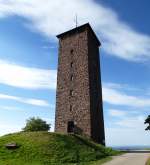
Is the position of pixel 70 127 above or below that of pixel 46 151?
above

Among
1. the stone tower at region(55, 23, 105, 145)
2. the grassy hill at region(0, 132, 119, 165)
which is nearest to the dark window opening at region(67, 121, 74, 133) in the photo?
the stone tower at region(55, 23, 105, 145)

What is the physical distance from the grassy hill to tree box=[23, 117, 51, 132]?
79.9 ft

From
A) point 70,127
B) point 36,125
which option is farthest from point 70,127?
point 36,125

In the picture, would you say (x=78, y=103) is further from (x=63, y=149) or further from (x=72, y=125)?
(x=63, y=149)

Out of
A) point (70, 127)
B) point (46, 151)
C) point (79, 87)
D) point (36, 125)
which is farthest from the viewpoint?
point (36, 125)

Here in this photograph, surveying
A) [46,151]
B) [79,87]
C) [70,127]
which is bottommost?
[46,151]

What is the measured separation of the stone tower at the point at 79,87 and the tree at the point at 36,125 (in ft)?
45.0

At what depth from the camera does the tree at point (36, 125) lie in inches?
2429

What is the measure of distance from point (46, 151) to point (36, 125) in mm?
32389

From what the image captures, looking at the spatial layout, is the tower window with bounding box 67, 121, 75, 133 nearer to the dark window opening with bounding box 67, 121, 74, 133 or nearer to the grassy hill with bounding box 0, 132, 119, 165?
the dark window opening with bounding box 67, 121, 74, 133

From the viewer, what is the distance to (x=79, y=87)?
Answer: 4919cm

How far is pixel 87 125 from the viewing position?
46.3 m

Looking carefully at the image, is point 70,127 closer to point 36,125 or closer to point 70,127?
point 70,127

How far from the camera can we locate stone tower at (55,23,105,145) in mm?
47375
